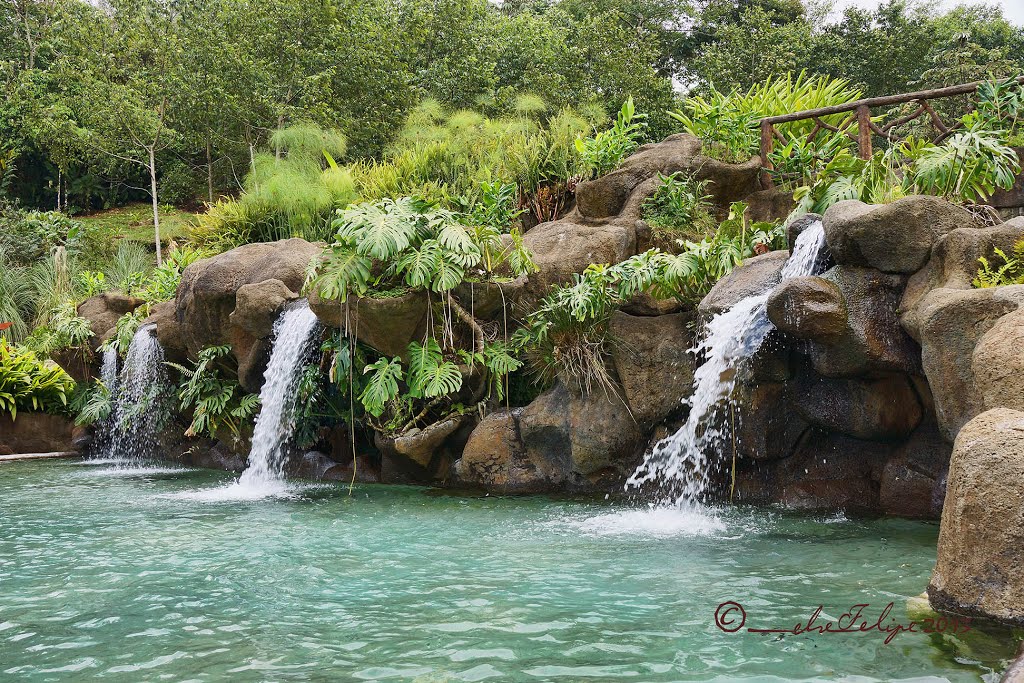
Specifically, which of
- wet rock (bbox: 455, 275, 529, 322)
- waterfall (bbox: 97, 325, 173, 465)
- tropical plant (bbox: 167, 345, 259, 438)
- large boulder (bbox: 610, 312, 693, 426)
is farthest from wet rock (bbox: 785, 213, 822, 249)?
waterfall (bbox: 97, 325, 173, 465)

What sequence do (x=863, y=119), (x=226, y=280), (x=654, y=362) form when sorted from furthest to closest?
(x=226, y=280), (x=863, y=119), (x=654, y=362)

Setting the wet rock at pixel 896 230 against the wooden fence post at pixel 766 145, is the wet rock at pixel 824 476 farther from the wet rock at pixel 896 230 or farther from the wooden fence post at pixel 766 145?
the wooden fence post at pixel 766 145

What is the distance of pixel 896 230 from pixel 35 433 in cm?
1213

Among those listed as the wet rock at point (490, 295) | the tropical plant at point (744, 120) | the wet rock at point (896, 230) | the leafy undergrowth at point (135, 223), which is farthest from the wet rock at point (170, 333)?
the leafy undergrowth at point (135, 223)

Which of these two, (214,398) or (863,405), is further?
(214,398)

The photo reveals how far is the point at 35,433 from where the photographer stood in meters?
13.6

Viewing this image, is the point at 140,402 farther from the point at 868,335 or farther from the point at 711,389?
the point at 868,335

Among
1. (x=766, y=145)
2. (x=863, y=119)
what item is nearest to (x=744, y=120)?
(x=766, y=145)

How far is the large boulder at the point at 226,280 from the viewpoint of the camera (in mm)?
11602

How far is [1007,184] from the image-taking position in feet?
26.9

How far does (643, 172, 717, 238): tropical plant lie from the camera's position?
10.8 metres

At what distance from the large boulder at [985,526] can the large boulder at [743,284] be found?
12.0 feet

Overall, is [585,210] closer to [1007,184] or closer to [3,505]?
[1007,184]

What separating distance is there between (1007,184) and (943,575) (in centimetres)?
512
